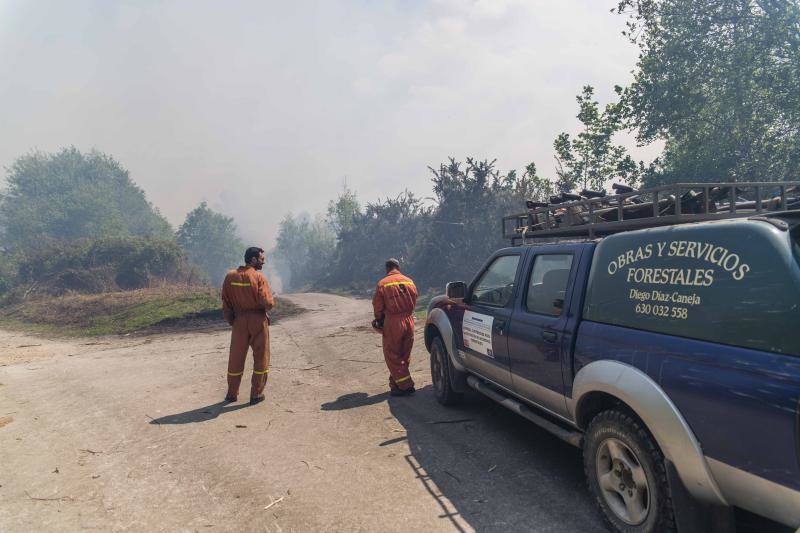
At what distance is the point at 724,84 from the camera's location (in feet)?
62.8

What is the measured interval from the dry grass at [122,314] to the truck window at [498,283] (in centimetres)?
1262

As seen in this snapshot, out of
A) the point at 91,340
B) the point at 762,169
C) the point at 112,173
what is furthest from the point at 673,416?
the point at 112,173

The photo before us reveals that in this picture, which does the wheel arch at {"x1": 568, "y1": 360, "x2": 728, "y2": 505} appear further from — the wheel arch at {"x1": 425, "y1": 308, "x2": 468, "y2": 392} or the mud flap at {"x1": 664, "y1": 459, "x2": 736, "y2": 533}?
the wheel arch at {"x1": 425, "y1": 308, "x2": 468, "y2": 392}

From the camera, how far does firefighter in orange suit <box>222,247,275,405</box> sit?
6.20m

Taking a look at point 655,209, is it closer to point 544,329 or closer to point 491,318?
point 544,329

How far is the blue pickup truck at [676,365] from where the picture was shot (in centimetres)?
208

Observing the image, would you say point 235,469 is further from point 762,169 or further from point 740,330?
point 762,169

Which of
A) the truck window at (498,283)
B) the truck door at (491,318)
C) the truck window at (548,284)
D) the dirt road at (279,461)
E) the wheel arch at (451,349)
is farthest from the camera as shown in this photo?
the wheel arch at (451,349)

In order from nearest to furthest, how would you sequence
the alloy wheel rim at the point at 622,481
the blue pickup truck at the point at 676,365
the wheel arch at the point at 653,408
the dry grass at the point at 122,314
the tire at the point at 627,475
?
the blue pickup truck at the point at 676,365 → the wheel arch at the point at 653,408 → the tire at the point at 627,475 → the alloy wheel rim at the point at 622,481 → the dry grass at the point at 122,314

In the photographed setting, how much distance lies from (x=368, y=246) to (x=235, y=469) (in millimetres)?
37315

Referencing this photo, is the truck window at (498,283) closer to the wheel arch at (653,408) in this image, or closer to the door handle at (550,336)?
the door handle at (550,336)

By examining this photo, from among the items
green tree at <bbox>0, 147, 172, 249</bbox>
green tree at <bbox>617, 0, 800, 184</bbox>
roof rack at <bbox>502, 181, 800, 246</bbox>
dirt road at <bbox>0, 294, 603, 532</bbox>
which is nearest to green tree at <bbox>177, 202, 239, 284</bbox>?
green tree at <bbox>0, 147, 172, 249</bbox>

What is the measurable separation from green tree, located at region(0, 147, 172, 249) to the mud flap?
55156 millimetres

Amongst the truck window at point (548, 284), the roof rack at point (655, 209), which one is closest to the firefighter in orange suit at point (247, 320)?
the roof rack at point (655, 209)
